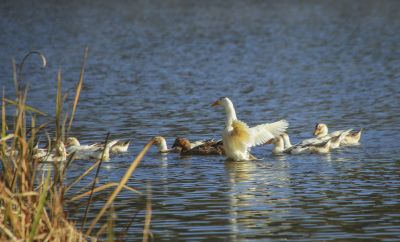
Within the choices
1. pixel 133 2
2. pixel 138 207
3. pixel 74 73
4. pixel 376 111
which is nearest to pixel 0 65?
pixel 74 73

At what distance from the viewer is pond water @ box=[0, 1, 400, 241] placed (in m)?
11.1

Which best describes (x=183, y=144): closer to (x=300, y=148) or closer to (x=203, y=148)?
(x=203, y=148)

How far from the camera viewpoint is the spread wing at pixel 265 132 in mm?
16266

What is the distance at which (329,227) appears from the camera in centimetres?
1034

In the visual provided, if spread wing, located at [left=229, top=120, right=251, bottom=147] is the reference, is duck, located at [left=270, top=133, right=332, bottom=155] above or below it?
below

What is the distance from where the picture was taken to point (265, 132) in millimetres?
16406

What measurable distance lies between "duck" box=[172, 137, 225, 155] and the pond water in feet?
0.86

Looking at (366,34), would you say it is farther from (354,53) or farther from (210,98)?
(210,98)

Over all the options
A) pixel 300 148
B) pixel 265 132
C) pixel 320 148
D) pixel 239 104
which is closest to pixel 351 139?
pixel 320 148

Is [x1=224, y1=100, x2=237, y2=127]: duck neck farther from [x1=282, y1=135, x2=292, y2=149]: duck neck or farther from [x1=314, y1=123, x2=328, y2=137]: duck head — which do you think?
[x1=314, y1=123, x2=328, y2=137]: duck head

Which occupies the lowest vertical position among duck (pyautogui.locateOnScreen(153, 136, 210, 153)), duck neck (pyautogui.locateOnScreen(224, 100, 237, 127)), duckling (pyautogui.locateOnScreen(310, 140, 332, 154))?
duckling (pyautogui.locateOnScreen(310, 140, 332, 154))

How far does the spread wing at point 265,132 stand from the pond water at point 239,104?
0.33m

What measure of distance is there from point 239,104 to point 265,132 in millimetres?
6898

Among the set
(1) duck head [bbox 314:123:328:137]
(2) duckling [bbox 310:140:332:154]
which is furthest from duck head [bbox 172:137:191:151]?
(1) duck head [bbox 314:123:328:137]
